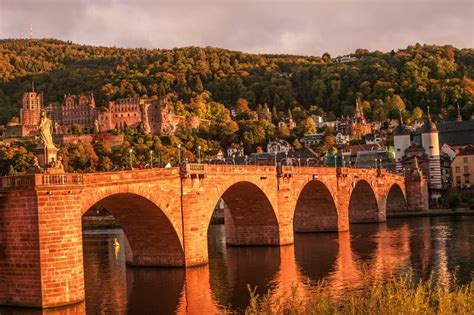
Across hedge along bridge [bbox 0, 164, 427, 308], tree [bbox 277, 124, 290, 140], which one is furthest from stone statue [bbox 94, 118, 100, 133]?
hedge along bridge [bbox 0, 164, 427, 308]

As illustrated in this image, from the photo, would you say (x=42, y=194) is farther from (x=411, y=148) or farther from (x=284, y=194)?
(x=411, y=148)

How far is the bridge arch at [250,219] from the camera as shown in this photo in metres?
52.0

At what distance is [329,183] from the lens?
63.8 m

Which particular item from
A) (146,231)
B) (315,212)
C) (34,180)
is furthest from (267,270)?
(315,212)

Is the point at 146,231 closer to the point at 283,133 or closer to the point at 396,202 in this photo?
the point at 396,202

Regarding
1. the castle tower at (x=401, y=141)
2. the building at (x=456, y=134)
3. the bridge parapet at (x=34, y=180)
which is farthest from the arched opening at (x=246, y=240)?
the building at (x=456, y=134)

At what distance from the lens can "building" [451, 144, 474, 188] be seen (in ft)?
345

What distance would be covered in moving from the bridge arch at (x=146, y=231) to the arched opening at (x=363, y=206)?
41981 millimetres

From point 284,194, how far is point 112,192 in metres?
23.2

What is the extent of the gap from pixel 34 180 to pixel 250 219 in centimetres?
2772

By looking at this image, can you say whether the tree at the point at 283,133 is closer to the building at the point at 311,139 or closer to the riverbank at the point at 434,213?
the building at the point at 311,139

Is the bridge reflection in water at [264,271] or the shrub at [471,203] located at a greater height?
the shrub at [471,203]

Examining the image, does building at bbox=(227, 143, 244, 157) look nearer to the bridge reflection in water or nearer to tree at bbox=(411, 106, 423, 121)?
tree at bbox=(411, 106, 423, 121)

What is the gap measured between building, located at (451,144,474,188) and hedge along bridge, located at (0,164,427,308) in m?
40.8
